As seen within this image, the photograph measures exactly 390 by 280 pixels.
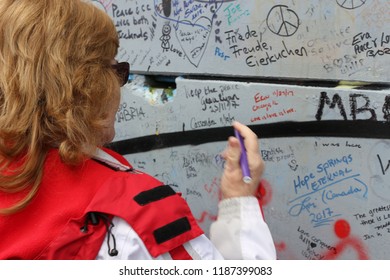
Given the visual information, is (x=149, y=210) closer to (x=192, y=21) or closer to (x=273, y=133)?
(x=273, y=133)

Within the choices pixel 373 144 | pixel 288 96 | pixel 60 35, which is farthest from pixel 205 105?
pixel 60 35

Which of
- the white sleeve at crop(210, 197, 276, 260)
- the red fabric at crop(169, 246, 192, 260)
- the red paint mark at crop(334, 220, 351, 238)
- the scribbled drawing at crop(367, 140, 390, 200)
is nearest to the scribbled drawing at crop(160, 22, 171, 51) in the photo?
the scribbled drawing at crop(367, 140, 390, 200)

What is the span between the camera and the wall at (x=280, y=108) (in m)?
2.87

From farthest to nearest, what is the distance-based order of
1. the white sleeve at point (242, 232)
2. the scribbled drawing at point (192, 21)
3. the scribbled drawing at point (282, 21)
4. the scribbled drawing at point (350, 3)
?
the scribbled drawing at point (192, 21), the scribbled drawing at point (282, 21), the scribbled drawing at point (350, 3), the white sleeve at point (242, 232)

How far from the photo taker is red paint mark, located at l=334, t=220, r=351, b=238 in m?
3.02

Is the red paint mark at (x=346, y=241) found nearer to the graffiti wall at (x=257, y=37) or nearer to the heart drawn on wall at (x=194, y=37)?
the graffiti wall at (x=257, y=37)

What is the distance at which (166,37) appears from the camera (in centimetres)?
338

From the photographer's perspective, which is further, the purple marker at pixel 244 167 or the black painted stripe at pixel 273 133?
the black painted stripe at pixel 273 133

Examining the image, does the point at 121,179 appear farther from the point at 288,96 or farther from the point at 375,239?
the point at 375,239

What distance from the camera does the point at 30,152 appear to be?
145cm

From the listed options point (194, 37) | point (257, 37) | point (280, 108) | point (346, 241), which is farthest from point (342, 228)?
point (194, 37)

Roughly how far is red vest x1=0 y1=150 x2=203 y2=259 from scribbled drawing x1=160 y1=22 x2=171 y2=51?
201cm

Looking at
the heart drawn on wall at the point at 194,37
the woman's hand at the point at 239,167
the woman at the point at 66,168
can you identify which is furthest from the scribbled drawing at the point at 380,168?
the woman at the point at 66,168

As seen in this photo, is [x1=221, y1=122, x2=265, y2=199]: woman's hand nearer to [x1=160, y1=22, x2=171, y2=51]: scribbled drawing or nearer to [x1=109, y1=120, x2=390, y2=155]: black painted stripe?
[x1=109, y1=120, x2=390, y2=155]: black painted stripe
